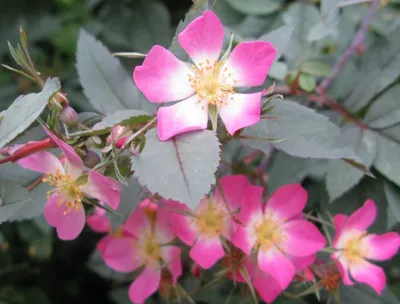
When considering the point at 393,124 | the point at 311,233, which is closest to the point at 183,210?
the point at 311,233

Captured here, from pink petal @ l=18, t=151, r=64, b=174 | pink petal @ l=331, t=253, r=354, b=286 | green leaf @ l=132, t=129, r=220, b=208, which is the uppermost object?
green leaf @ l=132, t=129, r=220, b=208

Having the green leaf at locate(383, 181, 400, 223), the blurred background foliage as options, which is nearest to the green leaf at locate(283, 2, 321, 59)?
the blurred background foliage

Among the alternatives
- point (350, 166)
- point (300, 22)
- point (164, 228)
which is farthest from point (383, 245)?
point (300, 22)

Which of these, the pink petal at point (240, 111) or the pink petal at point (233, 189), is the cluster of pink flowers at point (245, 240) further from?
the pink petal at point (240, 111)

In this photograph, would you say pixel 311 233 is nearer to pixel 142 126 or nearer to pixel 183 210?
pixel 183 210

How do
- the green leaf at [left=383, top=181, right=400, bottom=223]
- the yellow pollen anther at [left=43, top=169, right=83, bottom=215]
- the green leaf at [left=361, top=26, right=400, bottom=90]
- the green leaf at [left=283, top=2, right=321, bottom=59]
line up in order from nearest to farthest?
the yellow pollen anther at [left=43, top=169, right=83, bottom=215] < the green leaf at [left=383, top=181, right=400, bottom=223] < the green leaf at [left=361, top=26, right=400, bottom=90] < the green leaf at [left=283, top=2, right=321, bottom=59]

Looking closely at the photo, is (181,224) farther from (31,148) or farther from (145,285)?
(31,148)

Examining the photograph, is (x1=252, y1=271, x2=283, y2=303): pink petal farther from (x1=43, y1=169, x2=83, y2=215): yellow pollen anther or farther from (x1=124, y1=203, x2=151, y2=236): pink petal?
(x1=43, y1=169, x2=83, y2=215): yellow pollen anther

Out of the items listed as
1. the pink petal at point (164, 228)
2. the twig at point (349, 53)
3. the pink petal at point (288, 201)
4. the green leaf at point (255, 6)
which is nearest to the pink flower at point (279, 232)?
the pink petal at point (288, 201)
